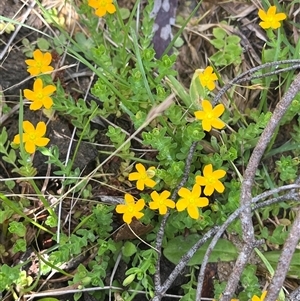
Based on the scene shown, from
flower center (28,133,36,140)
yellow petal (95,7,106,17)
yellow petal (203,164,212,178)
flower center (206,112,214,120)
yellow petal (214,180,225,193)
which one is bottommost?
yellow petal (214,180,225,193)

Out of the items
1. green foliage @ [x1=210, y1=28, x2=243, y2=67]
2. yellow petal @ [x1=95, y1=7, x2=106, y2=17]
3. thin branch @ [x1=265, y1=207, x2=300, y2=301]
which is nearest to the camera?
thin branch @ [x1=265, y1=207, x2=300, y2=301]

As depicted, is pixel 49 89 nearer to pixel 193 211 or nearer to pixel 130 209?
pixel 130 209

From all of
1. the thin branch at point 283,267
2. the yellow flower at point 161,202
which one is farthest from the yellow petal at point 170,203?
the thin branch at point 283,267

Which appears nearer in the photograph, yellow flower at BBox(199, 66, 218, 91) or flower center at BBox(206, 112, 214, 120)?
flower center at BBox(206, 112, 214, 120)

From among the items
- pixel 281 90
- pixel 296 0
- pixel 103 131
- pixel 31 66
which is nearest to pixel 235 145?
pixel 281 90

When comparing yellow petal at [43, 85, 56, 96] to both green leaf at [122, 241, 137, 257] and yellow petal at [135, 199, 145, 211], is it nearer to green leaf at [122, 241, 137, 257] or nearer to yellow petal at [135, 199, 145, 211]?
yellow petal at [135, 199, 145, 211]

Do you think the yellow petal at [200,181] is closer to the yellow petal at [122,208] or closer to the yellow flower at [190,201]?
the yellow flower at [190,201]

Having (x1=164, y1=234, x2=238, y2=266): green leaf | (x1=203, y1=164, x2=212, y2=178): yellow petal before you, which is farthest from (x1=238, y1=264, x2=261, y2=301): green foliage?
(x1=203, y1=164, x2=212, y2=178): yellow petal

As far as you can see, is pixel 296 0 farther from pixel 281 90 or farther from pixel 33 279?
pixel 33 279
